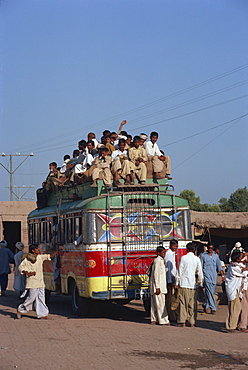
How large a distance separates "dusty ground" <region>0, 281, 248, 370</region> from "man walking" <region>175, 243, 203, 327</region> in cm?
25

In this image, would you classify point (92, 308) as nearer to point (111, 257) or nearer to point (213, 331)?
point (111, 257)

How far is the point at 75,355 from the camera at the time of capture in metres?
8.30

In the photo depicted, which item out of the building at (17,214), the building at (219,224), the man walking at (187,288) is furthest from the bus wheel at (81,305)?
the building at (17,214)

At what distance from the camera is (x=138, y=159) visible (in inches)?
508

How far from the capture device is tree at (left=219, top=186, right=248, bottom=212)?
59188 mm

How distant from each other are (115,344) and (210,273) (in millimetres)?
4699

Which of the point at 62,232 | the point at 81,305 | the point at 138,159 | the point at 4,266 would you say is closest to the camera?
the point at 81,305

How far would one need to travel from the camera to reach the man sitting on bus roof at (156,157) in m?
13.2

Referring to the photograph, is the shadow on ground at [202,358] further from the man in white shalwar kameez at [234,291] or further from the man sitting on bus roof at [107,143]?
the man sitting on bus roof at [107,143]

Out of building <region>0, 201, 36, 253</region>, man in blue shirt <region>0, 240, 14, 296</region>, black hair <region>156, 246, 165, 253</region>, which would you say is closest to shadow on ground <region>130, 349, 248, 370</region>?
black hair <region>156, 246, 165, 253</region>

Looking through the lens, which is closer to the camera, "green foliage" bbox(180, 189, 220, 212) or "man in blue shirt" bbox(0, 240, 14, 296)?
"man in blue shirt" bbox(0, 240, 14, 296)

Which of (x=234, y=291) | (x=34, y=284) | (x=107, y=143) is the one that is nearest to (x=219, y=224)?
(x=107, y=143)

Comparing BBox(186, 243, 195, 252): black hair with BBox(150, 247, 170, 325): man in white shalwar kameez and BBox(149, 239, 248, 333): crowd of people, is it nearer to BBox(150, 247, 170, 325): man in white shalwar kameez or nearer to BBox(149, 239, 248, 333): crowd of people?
BBox(149, 239, 248, 333): crowd of people

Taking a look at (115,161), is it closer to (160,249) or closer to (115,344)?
(160,249)
